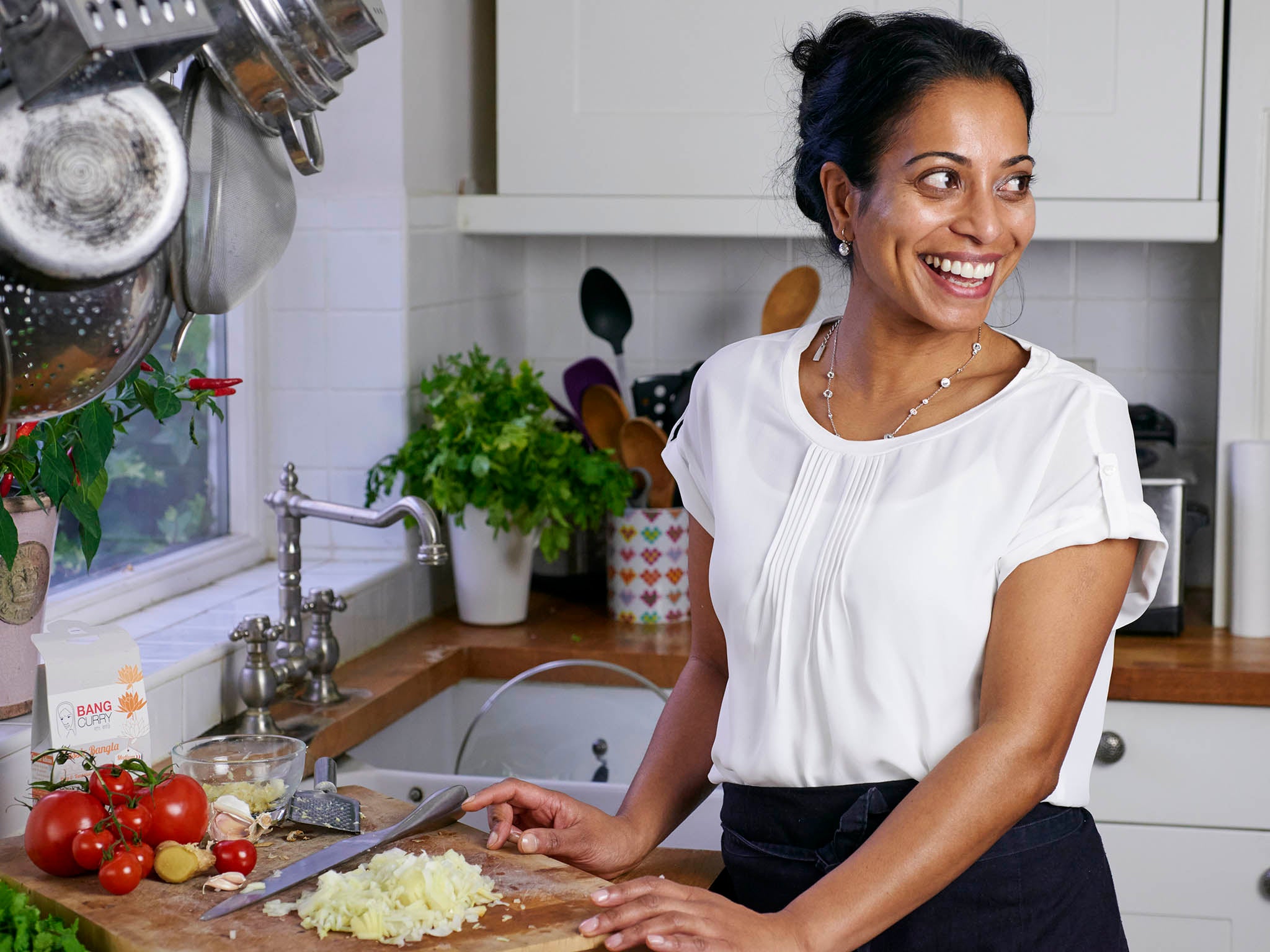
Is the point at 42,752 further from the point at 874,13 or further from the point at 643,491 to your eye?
the point at 874,13

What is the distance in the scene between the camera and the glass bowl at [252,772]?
1221 mm

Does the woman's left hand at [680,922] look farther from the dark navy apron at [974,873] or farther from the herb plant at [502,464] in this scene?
the herb plant at [502,464]

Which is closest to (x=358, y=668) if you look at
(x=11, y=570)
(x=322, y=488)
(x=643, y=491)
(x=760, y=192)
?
(x=322, y=488)

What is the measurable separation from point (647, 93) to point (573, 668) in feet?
3.00

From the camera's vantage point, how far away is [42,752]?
47.1 inches

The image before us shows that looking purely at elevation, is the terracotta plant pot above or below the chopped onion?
above

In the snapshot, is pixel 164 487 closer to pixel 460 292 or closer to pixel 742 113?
pixel 460 292

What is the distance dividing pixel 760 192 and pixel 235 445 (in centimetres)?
91

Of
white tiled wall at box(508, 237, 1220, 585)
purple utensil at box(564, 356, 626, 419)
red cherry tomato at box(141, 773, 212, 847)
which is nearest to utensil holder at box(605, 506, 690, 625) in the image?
purple utensil at box(564, 356, 626, 419)

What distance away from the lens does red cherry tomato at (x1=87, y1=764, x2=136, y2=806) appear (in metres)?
1.09

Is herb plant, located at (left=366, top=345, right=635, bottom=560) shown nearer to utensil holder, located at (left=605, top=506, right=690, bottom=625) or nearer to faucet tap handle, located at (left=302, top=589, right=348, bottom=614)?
utensil holder, located at (left=605, top=506, right=690, bottom=625)

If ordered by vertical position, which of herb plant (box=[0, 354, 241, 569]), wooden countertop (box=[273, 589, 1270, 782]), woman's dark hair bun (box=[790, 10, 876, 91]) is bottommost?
wooden countertop (box=[273, 589, 1270, 782])

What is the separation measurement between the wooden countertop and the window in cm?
32

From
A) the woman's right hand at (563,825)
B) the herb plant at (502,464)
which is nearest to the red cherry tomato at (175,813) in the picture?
the woman's right hand at (563,825)
